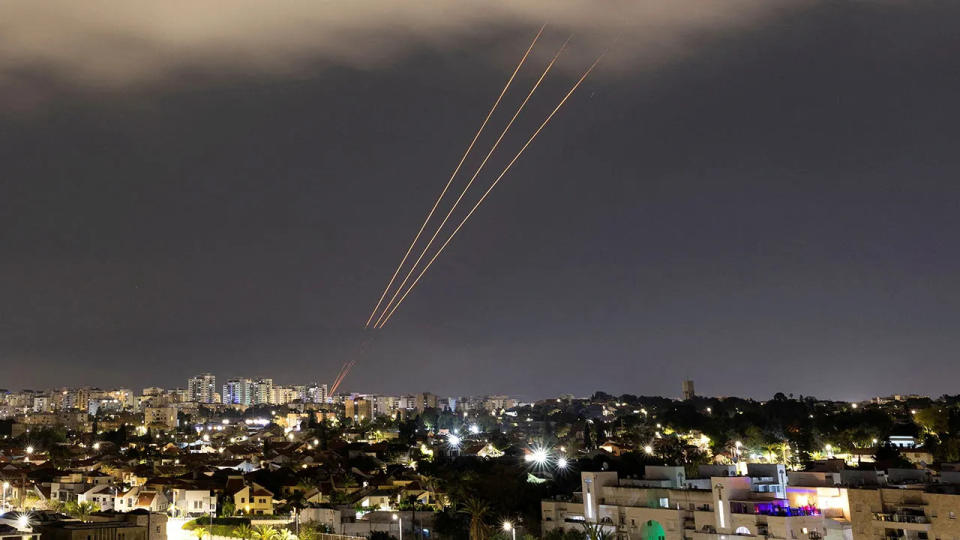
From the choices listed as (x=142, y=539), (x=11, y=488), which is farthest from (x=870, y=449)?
(x=11, y=488)

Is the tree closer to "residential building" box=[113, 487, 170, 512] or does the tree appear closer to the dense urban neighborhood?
the dense urban neighborhood

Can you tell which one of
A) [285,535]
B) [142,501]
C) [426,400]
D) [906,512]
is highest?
[426,400]

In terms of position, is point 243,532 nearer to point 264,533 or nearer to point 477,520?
point 264,533

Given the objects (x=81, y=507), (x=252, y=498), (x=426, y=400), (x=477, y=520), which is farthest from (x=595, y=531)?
(x=426, y=400)

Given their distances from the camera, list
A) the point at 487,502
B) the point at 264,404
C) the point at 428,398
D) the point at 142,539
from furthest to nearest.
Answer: the point at 264,404, the point at 428,398, the point at 487,502, the point at 142,539

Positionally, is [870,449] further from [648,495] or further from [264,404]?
[264,404]

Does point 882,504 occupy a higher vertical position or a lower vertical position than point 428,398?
lower

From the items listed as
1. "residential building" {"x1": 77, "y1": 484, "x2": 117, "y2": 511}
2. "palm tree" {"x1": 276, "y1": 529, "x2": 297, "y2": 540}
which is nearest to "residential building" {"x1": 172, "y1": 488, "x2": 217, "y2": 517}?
"residential building" {"x1": 77, "y1": 484, "x2": 117, "y2": 511}
